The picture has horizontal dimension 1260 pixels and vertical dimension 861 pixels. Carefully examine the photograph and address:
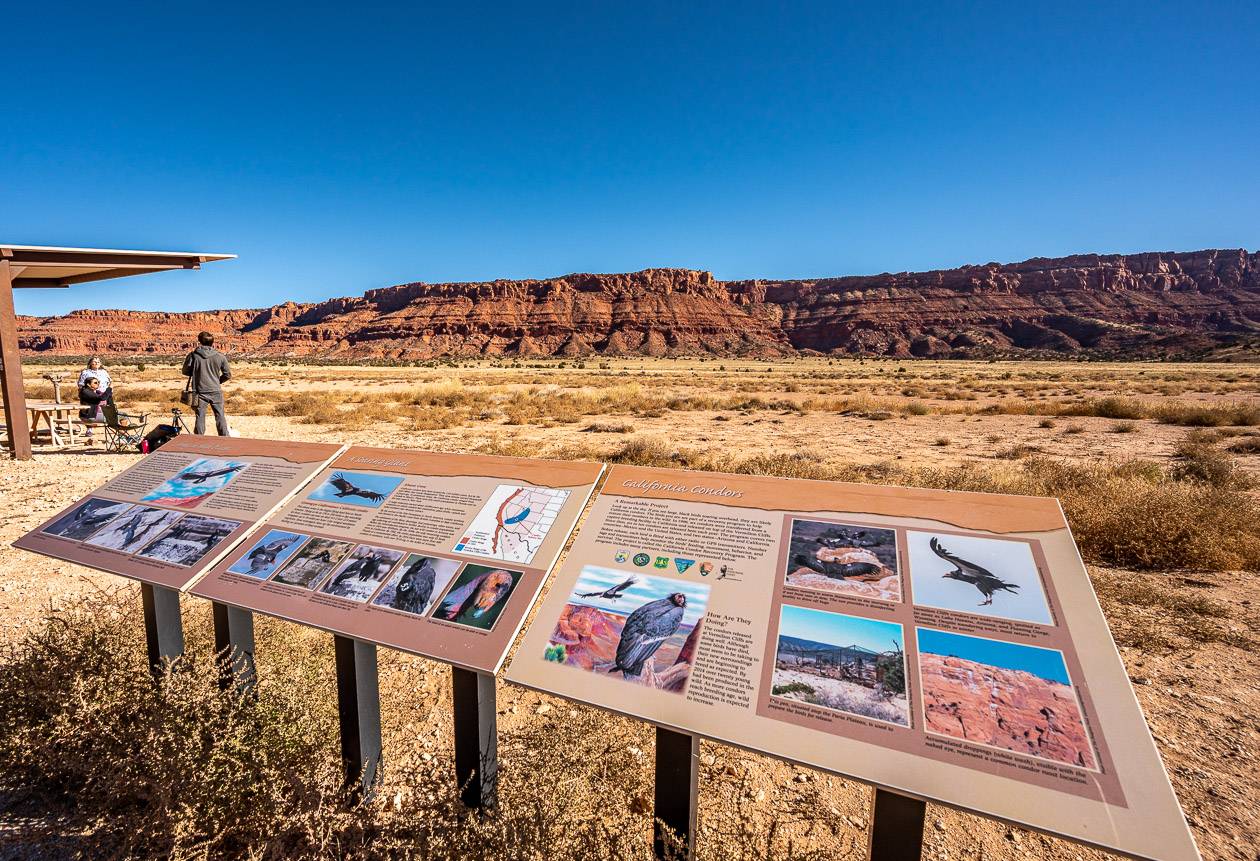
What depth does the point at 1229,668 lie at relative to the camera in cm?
364

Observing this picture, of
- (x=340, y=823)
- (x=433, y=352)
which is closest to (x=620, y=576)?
(x=340, y=823)

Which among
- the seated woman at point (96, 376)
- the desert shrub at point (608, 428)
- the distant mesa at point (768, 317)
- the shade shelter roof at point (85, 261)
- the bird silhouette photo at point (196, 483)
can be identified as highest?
the distant mesa at point (768, 317)

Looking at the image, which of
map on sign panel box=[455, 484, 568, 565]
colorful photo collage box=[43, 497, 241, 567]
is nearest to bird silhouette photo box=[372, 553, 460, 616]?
map on sign panel box=[455, 484, 568, 565]

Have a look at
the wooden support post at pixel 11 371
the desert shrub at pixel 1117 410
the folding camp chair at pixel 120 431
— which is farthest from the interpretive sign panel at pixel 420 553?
the desert shrub at pixel 1117 410

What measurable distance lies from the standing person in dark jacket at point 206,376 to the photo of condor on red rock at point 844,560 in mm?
8920

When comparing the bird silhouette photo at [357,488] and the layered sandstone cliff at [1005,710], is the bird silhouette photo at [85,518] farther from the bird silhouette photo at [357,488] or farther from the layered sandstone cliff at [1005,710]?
the layered sandstone cliff at [1005,710]

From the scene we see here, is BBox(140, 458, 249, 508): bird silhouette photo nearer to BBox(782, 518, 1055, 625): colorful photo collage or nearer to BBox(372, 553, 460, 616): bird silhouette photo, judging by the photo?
BBox(372, 553, 460, 616): bird silhouette photo

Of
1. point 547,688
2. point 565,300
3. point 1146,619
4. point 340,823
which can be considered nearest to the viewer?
Answer: point 547,688

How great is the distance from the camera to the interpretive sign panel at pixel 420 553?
6.71 ft

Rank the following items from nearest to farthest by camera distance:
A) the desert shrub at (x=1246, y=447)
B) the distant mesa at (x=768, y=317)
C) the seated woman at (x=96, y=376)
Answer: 1. the seated woman at (x=96, y=376)
2. the desert shrub at (x=1246, y=447)
3. the distant mesa at (x=768, y=317)

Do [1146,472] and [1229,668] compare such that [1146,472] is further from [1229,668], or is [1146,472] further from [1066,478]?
[1229,668]

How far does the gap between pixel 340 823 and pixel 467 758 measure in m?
0.46

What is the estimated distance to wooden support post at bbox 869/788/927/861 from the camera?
1582 mm

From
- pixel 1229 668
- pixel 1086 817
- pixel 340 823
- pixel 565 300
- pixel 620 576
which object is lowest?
pixel 1229 668
